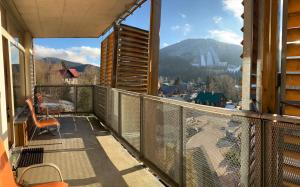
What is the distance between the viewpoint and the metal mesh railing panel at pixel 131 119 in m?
4.69

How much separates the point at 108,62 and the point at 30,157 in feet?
15.4

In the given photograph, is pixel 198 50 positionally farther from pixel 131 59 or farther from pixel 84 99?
pixel 84 99

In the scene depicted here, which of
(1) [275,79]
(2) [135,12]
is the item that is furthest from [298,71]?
(2) [135,12]

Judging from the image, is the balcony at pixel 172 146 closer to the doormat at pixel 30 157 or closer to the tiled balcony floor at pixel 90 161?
the tiled balcony floor at pixel 90 161

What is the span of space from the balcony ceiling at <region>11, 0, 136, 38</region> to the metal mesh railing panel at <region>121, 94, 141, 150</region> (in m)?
2.01

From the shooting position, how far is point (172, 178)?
334 centimetres

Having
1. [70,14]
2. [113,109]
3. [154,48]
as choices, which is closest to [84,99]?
[113,109]

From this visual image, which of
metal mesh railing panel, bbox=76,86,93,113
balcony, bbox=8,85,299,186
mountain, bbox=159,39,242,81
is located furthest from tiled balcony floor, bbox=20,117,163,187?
metal mesh railing panel, bbox=76,86,93,113

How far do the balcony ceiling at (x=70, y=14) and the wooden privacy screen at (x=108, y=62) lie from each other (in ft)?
1.49

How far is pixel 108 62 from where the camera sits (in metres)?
9.05

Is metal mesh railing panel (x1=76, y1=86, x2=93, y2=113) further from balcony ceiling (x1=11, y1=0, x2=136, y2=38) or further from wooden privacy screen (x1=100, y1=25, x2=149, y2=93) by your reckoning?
wooden privacy screen (x1=100, y1=25, x2=149, y2=93)

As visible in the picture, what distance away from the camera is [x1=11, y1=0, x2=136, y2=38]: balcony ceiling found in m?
5.81

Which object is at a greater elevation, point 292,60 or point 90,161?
point 292,60

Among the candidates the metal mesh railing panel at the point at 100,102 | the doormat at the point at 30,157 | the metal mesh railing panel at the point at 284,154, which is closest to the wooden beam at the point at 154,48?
the doormat at the point at 30,157
